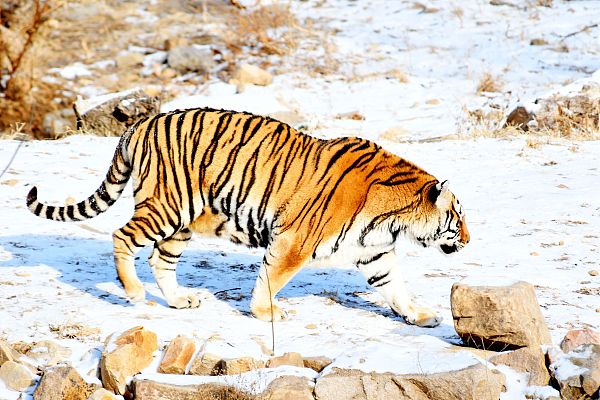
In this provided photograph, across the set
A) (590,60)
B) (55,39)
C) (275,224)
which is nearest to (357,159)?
(275,224)

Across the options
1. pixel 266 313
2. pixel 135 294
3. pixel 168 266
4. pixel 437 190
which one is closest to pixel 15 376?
pixel 135 294

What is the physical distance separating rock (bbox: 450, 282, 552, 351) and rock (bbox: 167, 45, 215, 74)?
11.4m

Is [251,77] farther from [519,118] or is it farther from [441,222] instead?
[441,222]

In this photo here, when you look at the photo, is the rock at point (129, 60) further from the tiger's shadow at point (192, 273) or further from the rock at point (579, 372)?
the rock at point (579, 372)

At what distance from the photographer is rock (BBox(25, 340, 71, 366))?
4871 mm

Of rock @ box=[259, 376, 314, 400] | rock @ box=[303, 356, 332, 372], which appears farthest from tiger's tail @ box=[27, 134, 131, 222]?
rock @ box=[259, 376, 314, 400]

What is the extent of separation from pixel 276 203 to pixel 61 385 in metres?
1.80

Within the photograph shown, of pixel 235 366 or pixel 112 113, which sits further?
pixel 112 113

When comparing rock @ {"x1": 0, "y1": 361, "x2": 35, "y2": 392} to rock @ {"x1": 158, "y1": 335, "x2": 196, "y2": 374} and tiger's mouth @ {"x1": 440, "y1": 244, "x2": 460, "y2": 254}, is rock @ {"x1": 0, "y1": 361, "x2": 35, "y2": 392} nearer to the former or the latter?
rock @ {"x1": 158, "y1": 335, "x2": 196, "y2": 374}

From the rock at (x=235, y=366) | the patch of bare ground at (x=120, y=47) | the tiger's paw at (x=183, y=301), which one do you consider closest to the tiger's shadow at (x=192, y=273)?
the tiger's paw at (x=183, y=301)

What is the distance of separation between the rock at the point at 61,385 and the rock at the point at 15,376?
113 millimetres

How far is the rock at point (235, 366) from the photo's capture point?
460 centimetres

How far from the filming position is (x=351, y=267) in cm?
704

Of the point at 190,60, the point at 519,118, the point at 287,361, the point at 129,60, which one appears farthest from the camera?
the point at 129,60
